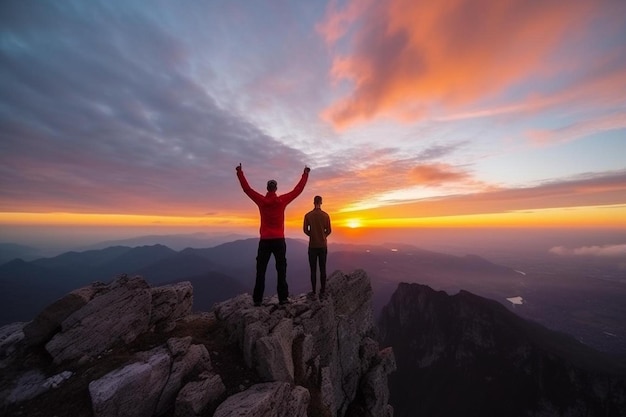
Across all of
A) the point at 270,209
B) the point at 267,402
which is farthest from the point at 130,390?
the point at 270,209

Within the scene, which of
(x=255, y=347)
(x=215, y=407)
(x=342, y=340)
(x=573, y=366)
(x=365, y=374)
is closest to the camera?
(x=215, y=407)

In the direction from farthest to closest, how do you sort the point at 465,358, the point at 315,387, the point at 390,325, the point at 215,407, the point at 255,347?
1. the point at 390,325
2. the point at 465,358
3. the point at 315,387
4. the point at 255,347
5. the point at 215,407

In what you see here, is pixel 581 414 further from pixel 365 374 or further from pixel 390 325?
pixel 365 374

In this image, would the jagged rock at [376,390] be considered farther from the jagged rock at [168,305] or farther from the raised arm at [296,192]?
the raised arm at [296,192]

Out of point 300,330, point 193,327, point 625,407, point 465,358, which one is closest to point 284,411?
point 300,330

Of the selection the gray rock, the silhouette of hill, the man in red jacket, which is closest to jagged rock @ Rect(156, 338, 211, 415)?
the man in red jacket

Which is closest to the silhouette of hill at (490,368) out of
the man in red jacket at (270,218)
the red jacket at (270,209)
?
the man in red jacket at (270,218)

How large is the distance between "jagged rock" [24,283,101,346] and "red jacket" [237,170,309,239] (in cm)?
997

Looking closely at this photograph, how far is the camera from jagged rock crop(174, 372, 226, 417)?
404 inches

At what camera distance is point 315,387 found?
15203 mm

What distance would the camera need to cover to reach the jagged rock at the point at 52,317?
13.6 meters

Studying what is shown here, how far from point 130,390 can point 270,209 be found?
29.9ft

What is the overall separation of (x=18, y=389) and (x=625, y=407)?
170 metres

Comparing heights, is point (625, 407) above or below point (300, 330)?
below
